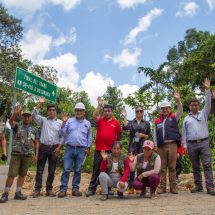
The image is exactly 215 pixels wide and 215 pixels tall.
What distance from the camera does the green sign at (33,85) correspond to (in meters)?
8.45

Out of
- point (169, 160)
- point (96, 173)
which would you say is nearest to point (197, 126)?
point (169, 160)

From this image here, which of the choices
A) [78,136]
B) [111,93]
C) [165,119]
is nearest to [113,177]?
[78,136]

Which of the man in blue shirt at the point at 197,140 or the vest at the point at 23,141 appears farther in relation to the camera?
the man in blue shirt at the point at 197,140

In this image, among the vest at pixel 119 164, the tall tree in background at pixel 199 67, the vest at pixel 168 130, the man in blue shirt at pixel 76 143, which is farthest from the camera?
the tall tree in background at pixel 199 67

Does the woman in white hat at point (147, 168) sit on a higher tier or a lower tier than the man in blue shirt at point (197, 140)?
lower

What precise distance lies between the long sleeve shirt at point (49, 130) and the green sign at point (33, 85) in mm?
1087

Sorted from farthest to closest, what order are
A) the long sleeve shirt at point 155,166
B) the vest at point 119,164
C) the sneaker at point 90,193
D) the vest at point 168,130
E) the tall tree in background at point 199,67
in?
the tall tree in background at point 199,67 < the vest at point 168,130 < the sneaker at point 90,193 < the vest at point 119,164 < the long sleeve shirt at point 155,166

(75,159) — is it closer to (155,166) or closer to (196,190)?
(155,166)

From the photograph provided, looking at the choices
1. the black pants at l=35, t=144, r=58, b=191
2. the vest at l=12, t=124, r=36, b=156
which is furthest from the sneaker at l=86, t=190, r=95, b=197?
the vest at l=12, t=124, r=36, b=156

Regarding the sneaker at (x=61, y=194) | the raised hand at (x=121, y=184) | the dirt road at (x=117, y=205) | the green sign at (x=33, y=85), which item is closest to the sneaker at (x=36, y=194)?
the dirt road at (x=117, y=205)

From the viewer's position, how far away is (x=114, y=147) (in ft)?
24.5

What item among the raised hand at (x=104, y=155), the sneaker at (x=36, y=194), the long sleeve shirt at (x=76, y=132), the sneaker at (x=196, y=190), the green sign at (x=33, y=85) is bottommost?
the sneaker at (x=36, y=194)

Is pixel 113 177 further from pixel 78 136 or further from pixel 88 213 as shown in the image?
pixel 88 213

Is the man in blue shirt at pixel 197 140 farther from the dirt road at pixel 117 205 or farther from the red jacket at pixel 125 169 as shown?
the red jacket at pixel 125 169
